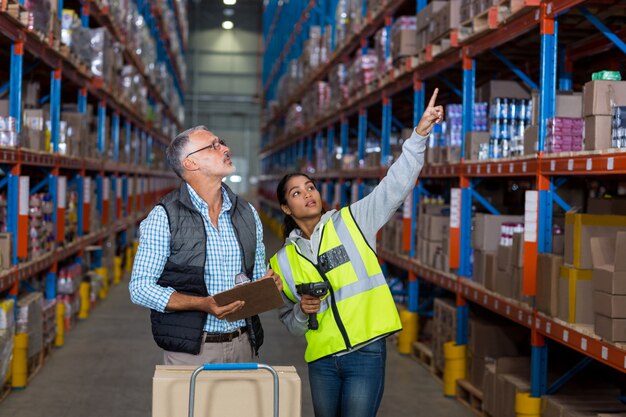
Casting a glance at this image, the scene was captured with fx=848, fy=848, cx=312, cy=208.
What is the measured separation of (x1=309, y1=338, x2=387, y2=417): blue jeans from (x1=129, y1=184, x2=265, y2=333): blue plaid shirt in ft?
1.32


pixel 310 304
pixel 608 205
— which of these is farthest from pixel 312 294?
pixel 608 205

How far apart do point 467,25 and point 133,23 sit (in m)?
7.90

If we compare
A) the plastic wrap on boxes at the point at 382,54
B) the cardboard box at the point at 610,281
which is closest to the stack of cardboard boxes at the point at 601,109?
the cardboard box at the point at 610,281

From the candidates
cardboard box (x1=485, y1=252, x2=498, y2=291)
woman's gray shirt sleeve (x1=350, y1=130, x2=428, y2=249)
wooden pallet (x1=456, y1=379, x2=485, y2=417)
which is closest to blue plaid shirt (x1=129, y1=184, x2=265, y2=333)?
woman's gray shirt sleeve (x1=350, y1=130, x2=428, y2=249)

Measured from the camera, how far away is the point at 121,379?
22.6 ft

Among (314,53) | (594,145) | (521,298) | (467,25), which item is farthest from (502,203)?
(314,53)

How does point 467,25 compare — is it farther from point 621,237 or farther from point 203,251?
point 203,251

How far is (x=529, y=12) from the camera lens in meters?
5.21

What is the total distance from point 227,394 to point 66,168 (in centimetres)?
772

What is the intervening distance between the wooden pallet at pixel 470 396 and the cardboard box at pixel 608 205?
63.4 inches

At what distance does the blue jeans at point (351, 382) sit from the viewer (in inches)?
131

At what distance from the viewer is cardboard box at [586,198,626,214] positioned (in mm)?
5121

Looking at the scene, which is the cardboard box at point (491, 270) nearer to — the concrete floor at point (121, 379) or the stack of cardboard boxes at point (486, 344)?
the stack of cardboard boxes at point (486, 344)

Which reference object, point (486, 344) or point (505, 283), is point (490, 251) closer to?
point (505, 283)
